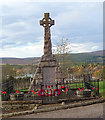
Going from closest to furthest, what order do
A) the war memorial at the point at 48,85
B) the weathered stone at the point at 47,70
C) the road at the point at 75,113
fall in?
the road at the point at 75,113 → the war memorial at the point at 48,85 → the weathered stone at the point at 47,70

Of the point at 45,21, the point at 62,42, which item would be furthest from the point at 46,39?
the point at 62,42

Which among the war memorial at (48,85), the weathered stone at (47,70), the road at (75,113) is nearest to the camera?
the road at (75,113)

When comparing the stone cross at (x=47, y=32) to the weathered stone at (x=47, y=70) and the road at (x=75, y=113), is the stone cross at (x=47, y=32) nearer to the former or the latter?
the weathered stone at (x=47, y=70)

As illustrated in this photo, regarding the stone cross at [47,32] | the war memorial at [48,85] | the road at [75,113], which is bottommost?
the road at [75,113]

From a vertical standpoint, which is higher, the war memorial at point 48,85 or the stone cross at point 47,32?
the stone cross at point 47,32

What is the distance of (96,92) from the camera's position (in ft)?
31.2

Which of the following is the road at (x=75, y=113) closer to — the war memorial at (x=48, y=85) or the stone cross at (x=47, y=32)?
the war memorial at (x=48, y=85)

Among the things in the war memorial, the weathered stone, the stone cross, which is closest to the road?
the war memorial

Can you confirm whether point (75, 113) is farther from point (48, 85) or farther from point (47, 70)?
point (47, 70)

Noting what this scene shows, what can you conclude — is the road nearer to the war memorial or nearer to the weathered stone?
the war memorial

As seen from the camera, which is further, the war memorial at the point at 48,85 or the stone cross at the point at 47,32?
the stone cross at the point at 47,32

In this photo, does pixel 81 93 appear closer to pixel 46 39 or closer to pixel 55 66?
pixel 55 66

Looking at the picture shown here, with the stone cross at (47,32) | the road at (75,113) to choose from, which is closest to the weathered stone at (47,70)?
the stone cross at (47,32)

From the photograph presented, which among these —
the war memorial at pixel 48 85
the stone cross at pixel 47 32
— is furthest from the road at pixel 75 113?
the stone cross at pixel 47 32
